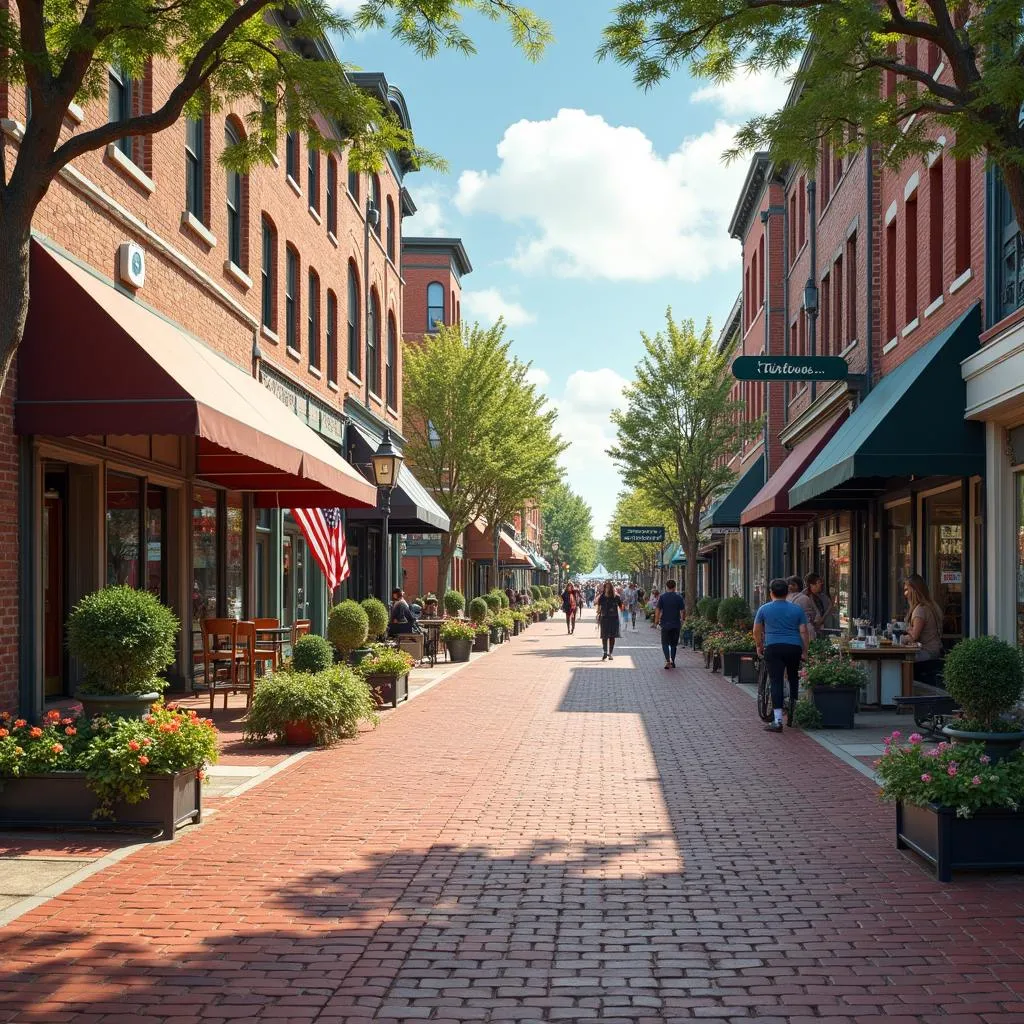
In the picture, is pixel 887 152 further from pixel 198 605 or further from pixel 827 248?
pixel 827 248

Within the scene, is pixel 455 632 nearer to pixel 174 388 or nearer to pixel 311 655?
pixel 311 655

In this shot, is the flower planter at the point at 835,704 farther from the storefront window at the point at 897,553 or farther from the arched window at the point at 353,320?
the arched window at the point at 353,320

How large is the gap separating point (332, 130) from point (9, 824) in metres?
21.1

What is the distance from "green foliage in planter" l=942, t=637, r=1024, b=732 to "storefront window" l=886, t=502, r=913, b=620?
38.9 feet

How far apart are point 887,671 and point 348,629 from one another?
739 centimetres

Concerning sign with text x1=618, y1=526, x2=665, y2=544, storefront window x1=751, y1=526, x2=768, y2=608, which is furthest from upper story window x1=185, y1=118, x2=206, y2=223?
sign with text x1=618, y1=526, x2=665, y2=544

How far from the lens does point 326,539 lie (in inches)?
940

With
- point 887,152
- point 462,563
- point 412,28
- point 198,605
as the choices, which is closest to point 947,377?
point 887,152

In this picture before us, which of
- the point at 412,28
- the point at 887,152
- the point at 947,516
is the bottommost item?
the point at 947,516

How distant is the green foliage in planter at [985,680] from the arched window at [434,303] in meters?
47.3

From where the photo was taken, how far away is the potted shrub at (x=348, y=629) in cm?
1817

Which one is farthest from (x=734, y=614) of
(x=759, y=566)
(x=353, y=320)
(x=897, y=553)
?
(x=759, y=566)

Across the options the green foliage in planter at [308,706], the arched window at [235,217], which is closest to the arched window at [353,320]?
the arched window at [235,217]

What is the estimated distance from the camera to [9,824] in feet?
27.1
